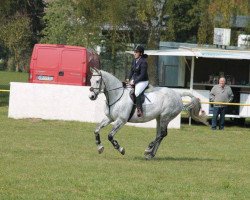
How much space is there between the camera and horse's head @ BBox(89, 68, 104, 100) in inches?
671

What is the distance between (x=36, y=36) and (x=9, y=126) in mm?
59509

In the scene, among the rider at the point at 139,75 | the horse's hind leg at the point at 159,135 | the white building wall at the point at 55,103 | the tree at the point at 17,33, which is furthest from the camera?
the tree at the point at 17,33

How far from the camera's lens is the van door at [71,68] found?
33.2 metres

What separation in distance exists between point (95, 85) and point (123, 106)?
2.30 feet

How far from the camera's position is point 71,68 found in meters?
33.4

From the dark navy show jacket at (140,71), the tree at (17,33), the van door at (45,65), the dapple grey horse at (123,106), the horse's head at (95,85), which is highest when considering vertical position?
the dark navy show jacket at (140,71)

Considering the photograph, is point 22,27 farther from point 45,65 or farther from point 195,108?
point 195,108

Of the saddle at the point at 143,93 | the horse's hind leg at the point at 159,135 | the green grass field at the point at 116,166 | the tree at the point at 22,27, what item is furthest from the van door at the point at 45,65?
the tree at the point at 22,27

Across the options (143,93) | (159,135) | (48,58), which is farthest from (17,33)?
(143,93)

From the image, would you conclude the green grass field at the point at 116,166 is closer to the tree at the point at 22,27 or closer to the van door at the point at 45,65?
the van door at the point at 45,65

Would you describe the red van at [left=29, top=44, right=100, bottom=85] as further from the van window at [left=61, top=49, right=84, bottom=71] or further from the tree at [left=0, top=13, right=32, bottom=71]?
the tree at [left=0, top=13, right=32, bottom=71]

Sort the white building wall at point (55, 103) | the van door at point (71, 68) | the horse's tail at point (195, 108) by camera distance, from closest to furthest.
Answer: the horse's tail at point (195, 108) → the white building wall at point (55, 103) → the van door at point (71, 68)

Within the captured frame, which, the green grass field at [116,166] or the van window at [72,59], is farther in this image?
the van window at [72,59]

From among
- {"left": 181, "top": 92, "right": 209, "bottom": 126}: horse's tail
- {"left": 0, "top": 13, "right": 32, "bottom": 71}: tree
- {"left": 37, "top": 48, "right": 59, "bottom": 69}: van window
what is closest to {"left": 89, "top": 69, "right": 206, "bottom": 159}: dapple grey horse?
{"left": 181, "top": 92, "right": 209, "bottom": 126}: horse's tail
